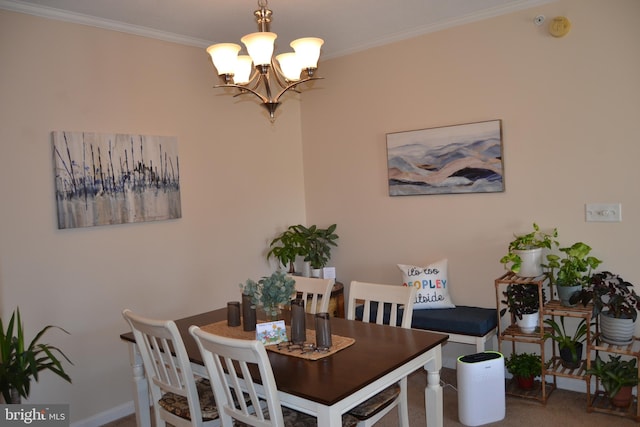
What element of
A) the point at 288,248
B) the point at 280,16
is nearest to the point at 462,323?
the point at 288,248

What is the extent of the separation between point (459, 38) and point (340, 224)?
74.1 inches

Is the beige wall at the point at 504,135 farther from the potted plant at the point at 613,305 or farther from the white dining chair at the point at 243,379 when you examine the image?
the white dining chair at the point at 243,379

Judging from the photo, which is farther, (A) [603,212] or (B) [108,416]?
(B) [108,416]

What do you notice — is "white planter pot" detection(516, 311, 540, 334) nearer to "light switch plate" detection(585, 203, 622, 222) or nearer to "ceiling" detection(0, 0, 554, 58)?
"light switch plate" detection(585, 203, 622, 222)

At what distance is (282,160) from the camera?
15.5 ft

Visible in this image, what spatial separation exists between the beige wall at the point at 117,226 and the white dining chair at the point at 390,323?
159 centimetres

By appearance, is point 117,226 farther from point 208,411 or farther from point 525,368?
point 525,368

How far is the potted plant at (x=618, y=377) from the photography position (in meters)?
3.03

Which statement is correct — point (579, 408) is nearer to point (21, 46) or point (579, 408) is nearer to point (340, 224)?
point (340, 224)

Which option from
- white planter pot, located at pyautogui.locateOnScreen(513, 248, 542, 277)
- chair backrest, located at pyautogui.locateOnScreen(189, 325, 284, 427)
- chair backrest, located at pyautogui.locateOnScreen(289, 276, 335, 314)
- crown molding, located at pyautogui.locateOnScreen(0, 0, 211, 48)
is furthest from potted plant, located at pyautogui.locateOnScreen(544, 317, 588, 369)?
crown molding, located at pyautogui.locateOnScreen(0, 0, 211, 48)

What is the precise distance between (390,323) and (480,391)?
0.83 m

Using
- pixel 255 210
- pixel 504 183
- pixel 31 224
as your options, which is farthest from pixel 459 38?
pixel 31 224

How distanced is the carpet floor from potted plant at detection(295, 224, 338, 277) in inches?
55.0

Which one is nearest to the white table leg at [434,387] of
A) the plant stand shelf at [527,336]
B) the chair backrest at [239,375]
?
the chair backrest at [239,375]
